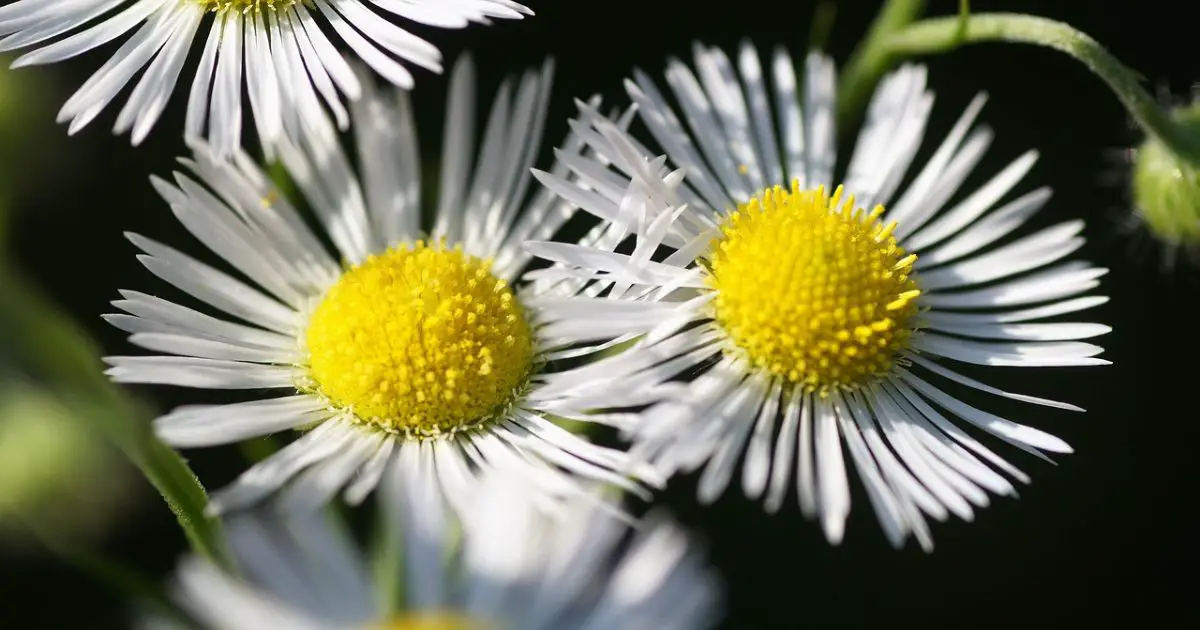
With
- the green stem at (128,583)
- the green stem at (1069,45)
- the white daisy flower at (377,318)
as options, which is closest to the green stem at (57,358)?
the green stem at (128,583)

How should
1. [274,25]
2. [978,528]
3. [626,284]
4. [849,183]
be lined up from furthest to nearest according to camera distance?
[978,528]
[849,183]
[274,25]
[626,284]

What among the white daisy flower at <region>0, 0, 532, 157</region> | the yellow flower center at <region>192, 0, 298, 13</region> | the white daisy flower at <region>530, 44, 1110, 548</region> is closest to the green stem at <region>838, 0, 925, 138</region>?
the white daisy flower at <region>530, 44, 1110, 548</region>

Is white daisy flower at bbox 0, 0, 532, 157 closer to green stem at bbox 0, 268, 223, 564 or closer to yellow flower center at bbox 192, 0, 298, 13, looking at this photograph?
yellow flower center at bbox 192, 0, 298, 13

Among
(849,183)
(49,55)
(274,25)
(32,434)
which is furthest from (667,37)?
(32,434)

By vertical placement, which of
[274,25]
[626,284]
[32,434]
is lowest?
[626,284]

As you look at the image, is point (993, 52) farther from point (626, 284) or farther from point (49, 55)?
point (49, 55)

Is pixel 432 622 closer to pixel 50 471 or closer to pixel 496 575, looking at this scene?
pixel 496 575

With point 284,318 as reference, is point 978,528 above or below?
below
